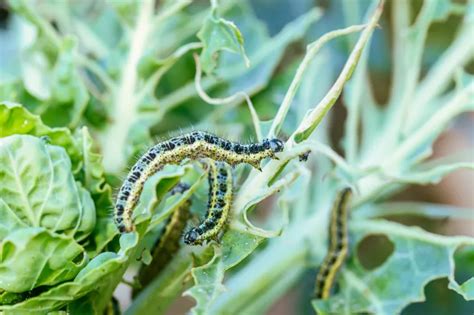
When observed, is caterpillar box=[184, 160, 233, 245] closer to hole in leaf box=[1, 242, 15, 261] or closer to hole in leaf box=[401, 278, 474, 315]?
hole in leaf box=[1, 242, 15, 261]

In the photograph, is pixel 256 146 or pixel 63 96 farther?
pixel 63 96

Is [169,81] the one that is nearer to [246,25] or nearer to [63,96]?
[246,25]

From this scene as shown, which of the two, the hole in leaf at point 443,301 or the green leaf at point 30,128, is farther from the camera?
the hole in leaf at point 443,301

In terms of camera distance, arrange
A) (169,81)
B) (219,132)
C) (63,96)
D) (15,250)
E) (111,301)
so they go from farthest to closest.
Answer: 1. (169,81)
2. (219,132)
3. (63,96)
4. (111,301)
5. (15,250)

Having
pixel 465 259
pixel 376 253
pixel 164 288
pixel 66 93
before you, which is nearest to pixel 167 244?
pixel 164 288

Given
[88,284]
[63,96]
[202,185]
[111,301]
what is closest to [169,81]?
[63,96]

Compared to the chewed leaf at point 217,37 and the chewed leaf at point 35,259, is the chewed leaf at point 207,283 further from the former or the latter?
the chewed leaf at point 217,37

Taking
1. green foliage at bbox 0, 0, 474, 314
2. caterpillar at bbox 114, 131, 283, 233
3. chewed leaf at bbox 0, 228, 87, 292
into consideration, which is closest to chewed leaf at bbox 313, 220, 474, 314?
green foliage at bbox 0, 0, 474, 314

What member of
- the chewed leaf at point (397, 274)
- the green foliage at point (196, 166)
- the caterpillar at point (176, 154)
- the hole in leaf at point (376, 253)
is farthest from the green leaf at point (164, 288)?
the hole in leaf at point (376, 253)
